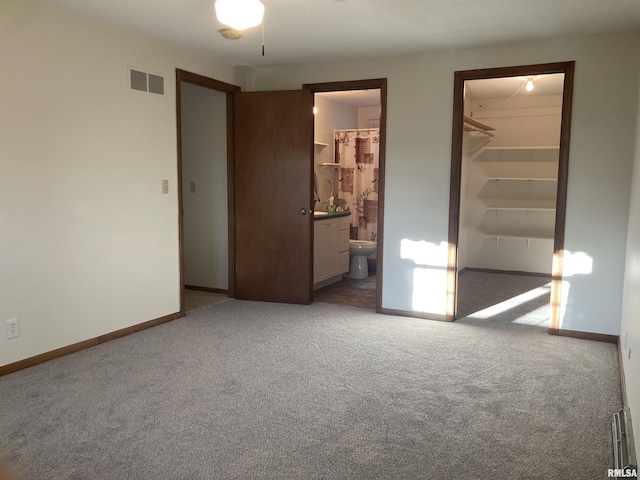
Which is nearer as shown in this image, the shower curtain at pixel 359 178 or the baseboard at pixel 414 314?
the baseboard at pixel 414 314

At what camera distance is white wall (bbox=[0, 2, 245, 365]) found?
3109mm

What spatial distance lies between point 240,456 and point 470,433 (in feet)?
3.58

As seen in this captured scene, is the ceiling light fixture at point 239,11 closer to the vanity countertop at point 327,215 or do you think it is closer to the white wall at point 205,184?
the white wall at point 205,184

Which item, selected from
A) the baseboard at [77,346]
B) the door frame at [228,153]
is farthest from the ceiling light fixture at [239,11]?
the baseboard at [77,346]

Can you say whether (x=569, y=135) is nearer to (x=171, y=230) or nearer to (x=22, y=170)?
A: (x=171, y=230)

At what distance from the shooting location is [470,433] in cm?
244

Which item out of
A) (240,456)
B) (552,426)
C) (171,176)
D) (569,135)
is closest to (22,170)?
(171,176)

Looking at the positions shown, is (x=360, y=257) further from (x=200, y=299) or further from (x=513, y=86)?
(x=513, y=86)

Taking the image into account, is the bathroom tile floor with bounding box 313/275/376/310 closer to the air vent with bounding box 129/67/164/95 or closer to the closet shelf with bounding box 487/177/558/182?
the closet shelf with bounding box 487/177/558/182

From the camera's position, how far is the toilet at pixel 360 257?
20.9ft

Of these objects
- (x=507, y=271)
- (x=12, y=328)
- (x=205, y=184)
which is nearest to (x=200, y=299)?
(x=205, y=184)

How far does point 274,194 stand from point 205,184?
0.86 meters

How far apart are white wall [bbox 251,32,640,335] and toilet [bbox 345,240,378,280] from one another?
5.60ft

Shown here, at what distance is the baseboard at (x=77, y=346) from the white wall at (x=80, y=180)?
3 cm
